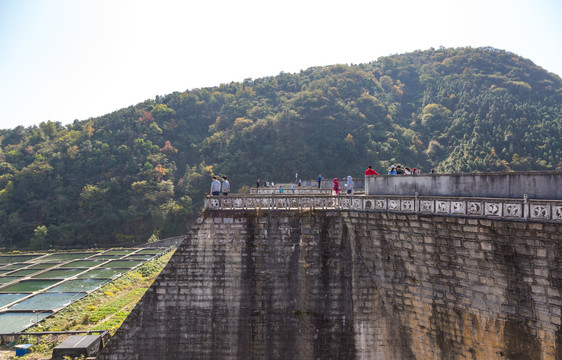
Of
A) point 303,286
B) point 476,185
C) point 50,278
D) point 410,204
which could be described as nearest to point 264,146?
point 50,278

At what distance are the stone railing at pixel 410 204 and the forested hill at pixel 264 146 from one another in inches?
1338

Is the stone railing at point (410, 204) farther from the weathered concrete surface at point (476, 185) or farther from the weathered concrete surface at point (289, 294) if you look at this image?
the weathered concrete surface at point (476, 185)

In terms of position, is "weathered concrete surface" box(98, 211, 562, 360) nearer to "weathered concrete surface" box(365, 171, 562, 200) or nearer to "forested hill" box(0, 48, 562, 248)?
"weathered concrete surface" box(365, 171, 562, 200)

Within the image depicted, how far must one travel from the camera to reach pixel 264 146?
5169cm

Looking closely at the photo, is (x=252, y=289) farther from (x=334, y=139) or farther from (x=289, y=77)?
(x=289, y=77)

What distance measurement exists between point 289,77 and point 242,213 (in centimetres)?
6755

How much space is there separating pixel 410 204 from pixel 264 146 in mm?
43070

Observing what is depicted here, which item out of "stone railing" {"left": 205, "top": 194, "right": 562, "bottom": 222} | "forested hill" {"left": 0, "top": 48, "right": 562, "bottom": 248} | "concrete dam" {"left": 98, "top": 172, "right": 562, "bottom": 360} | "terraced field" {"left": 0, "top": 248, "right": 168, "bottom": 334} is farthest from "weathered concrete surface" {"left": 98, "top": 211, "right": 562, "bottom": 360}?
"forested hill" {"left": 0, "top": 48, "right": 562, "bottom": 248}

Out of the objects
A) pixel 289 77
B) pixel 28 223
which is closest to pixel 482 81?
pixel 289 77

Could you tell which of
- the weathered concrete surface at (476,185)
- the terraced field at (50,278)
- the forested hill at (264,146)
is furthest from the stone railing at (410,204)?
the forested hill at (264,146)

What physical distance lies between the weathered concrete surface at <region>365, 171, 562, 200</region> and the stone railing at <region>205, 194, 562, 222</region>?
4.33 ft

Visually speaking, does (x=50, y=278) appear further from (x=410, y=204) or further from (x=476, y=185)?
(x=476, y=185)

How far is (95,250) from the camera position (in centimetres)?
4272

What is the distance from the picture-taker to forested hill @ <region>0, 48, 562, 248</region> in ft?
146
